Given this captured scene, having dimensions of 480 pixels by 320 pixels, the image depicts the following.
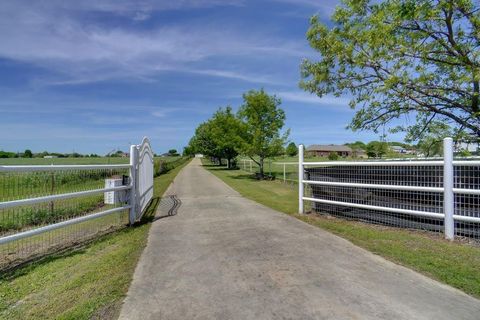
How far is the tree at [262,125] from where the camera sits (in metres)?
24.0

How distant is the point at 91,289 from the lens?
3.94 metres

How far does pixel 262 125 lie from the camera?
24.5m

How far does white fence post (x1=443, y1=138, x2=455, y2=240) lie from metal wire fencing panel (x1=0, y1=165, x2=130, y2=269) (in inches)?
244

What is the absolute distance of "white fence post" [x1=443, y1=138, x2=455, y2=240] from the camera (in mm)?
5969

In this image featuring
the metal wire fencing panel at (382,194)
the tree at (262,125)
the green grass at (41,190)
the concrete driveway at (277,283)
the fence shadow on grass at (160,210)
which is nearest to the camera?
the concrete driveway at (277,283)

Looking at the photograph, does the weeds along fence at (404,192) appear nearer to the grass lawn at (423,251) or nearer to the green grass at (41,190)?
the grass lawn at (423,251)

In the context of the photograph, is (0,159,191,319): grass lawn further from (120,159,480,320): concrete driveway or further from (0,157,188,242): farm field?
(0,157,188,242): farm field

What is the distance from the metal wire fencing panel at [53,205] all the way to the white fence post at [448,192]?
244 inches

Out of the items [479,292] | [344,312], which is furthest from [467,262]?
[344,312]

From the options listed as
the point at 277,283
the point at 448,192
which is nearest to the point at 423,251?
the point at 448,192

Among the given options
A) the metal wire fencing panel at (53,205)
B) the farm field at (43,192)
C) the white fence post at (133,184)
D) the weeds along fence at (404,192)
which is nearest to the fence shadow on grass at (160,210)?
the white fence post at (133,184)

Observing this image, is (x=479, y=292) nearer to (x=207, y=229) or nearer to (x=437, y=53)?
(x=207, y=229)

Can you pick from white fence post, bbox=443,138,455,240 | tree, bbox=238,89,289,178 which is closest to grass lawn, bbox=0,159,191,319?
white fence post, bbox=443,138,455,240

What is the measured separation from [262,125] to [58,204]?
1922 cm
